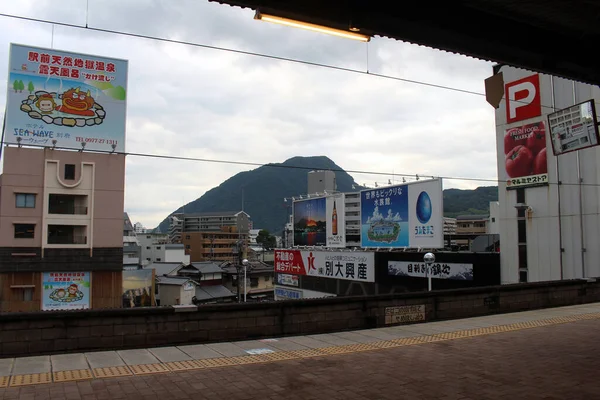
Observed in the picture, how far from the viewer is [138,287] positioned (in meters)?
50.2

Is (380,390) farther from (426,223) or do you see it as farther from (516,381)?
(426,223)

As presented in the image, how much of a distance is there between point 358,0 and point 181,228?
158 meters

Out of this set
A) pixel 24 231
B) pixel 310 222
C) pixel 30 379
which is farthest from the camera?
pixel 24 231

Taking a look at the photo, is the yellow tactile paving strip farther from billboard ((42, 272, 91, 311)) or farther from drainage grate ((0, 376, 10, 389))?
billboard ((42, 272, 91, 311))

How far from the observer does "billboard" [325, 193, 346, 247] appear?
36562mm

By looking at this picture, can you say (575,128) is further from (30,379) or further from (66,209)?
(66,209)

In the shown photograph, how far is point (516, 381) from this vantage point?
278 inches

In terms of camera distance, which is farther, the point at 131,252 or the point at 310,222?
the point at 131,252

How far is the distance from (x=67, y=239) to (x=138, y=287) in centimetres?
911

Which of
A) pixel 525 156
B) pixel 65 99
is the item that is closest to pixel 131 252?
pixel 65 99

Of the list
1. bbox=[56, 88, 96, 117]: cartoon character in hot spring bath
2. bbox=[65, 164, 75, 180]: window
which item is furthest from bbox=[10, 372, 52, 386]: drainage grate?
bbox=[56, 88, 96, 117]: cartoon character in hot spring bath

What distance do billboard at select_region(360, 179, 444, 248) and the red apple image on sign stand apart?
401cm

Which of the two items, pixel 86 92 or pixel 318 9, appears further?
pixel 86 92

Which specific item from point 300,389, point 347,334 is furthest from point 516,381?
point 347,334
